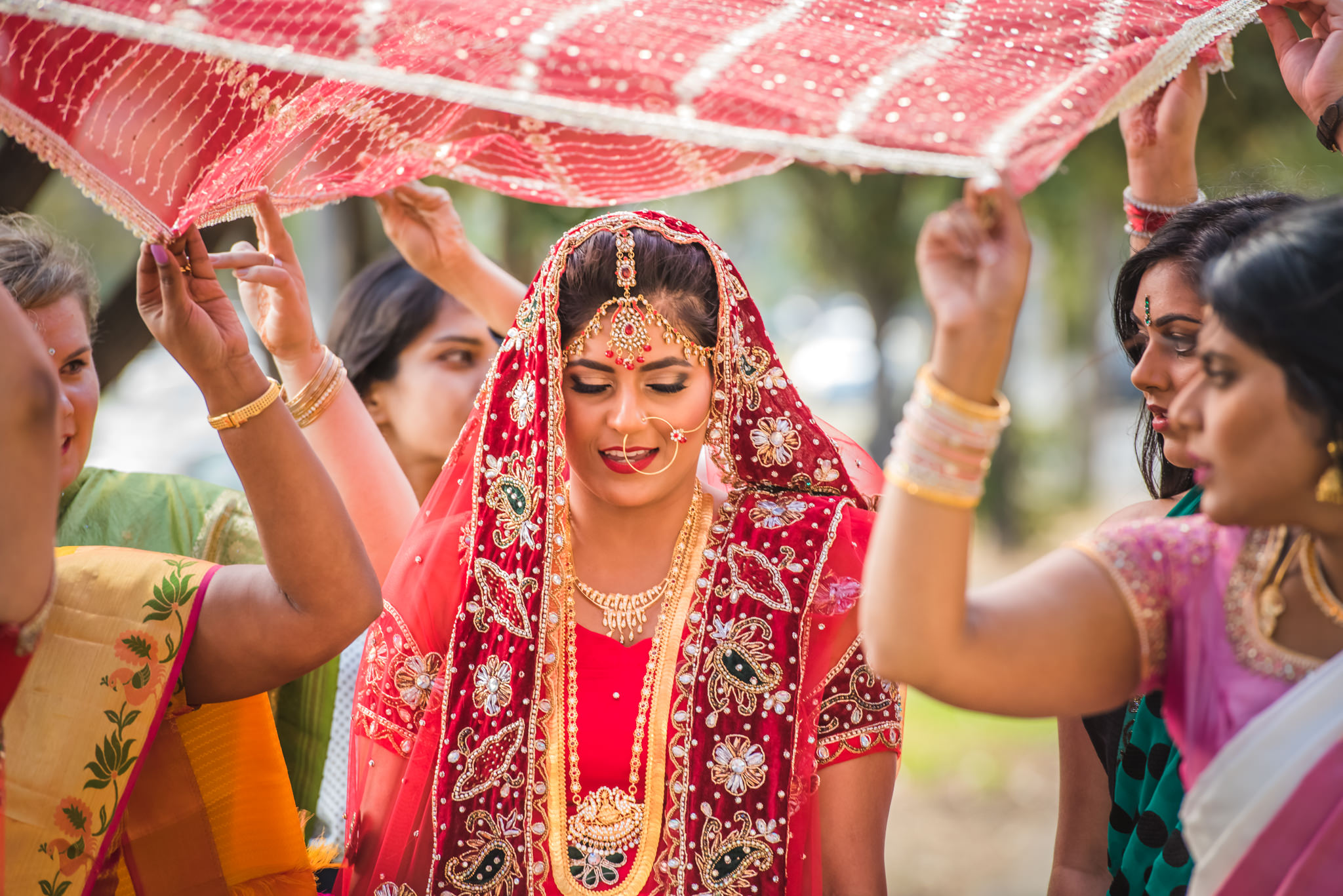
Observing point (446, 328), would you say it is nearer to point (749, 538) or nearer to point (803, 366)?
point (749, 538)

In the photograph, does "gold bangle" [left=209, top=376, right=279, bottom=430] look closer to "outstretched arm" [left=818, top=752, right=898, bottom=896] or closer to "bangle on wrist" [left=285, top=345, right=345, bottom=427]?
"bangle on wrist" [left=285, top=345, right=345, bottom=427]

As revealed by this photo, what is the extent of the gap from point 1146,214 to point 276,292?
212cm

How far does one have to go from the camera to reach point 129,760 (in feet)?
6.51

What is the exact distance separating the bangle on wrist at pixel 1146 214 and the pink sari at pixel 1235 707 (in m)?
1.32

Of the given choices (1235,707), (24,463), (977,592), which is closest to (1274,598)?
(1235,707)

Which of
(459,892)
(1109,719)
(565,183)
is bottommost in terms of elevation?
(459,892)

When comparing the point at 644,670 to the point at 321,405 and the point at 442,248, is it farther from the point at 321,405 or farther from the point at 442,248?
the point at 442,248

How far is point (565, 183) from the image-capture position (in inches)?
114

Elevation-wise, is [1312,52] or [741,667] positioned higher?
[1312,52]

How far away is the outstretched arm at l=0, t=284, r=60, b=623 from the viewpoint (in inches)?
60.4

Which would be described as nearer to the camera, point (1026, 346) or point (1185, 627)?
point (1185, 627)

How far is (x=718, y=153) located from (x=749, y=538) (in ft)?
3.07

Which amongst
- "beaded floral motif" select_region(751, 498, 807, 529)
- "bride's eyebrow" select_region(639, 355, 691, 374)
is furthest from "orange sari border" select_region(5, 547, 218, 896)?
"beaded floral motif" select_region(751, 498, 807, 529)

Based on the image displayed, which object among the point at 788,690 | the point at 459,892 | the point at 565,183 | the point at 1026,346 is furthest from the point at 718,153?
the point at 1026,346
